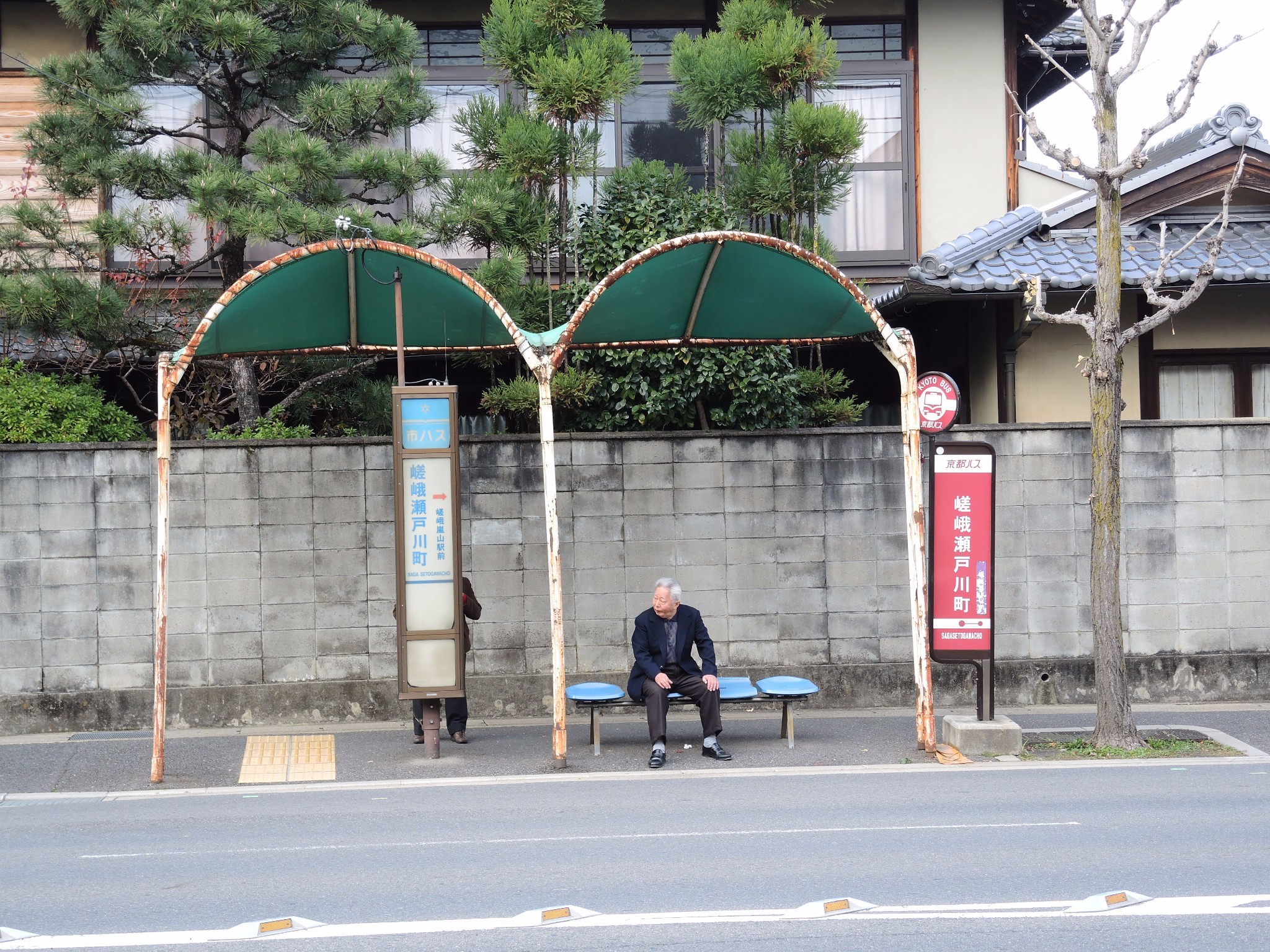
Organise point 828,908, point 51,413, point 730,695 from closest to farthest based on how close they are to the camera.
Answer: point 828,908 < point 730,695 < point 51,413

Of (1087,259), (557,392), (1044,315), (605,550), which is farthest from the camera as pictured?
(1087,259)

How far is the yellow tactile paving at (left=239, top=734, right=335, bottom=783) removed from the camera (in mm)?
9203

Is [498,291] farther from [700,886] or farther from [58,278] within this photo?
[700,886]

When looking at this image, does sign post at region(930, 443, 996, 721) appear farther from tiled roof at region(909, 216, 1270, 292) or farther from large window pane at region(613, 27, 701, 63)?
large window pane at region(613, 27, 701, 63)

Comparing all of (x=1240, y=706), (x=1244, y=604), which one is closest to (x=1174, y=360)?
(x=1244, y=604)

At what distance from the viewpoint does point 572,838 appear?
23.7 ft

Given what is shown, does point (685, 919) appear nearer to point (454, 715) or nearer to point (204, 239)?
point (454, 715)

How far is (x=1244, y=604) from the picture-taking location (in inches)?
460

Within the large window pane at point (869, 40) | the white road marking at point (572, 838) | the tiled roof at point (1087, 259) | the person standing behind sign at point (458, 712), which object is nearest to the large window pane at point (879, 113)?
the large window pane at point (869, 40)

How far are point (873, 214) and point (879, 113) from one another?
133 cm

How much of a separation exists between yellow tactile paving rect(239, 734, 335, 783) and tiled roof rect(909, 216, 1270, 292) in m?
7.36

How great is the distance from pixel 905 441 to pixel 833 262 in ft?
15.8

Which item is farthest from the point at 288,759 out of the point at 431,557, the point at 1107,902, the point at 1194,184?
the point at 1194,184

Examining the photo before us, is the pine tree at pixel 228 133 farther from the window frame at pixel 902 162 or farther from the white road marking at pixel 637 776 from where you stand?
the window frame at pixel 902 162
